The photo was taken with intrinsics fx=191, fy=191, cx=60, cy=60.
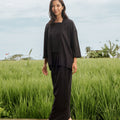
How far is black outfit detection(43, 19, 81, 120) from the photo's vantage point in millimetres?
2320

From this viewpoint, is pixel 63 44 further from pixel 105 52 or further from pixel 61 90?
pixel 105 52

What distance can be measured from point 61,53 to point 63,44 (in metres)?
0.11

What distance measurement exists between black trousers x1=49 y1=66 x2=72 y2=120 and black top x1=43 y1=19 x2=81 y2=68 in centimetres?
9

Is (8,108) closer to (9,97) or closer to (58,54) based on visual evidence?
(9,97)

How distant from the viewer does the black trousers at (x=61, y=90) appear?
2314 millimetres

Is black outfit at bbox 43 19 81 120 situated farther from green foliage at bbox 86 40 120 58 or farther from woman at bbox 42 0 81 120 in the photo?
green foliage at bbox 86 40 120 58

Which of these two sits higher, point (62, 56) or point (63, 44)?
point (63, 44)

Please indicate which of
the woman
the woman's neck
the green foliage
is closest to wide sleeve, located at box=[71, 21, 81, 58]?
the woman

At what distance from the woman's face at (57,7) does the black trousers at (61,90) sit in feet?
2.24

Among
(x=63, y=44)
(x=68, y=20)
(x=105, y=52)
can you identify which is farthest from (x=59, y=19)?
(x=105, y=52)

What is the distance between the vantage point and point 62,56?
7.61 feet

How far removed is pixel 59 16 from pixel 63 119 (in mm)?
1328

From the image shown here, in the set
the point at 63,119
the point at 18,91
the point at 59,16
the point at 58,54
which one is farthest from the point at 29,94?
the point at 59,16

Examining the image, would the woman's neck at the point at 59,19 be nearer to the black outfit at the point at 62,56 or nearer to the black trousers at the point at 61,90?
the black outfit at the point at 62,56
